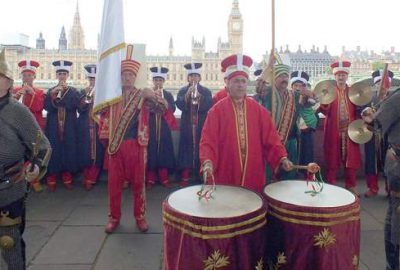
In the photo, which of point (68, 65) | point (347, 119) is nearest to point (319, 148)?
point (347, 119)

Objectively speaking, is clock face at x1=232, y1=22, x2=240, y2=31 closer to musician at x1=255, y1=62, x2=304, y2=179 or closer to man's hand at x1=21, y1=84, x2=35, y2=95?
man's hand at x1=21, y1=84, x2=35, y2=95

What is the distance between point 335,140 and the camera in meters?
5.75

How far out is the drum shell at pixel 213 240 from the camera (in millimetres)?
2350

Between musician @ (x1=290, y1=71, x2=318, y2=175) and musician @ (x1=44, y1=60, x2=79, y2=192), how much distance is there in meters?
3.09

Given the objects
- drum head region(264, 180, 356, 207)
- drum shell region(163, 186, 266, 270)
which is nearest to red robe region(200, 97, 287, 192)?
drum head region(264, 180, 356, 207)

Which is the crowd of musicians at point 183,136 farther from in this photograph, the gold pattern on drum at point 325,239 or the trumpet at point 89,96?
the gold pattern on drum at point 325,239

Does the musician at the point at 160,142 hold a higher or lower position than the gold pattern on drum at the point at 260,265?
higher

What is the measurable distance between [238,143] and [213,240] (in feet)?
4.12

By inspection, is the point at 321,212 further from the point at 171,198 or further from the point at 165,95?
the point at 165,95

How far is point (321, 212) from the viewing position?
2.50 meters

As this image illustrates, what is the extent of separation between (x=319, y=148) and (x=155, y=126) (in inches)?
104

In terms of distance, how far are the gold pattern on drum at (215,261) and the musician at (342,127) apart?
3.79m

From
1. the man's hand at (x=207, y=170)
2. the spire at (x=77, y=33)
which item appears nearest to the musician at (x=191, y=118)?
the man's hand at (x=207, y=170)

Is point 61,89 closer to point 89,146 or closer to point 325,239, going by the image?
point 89,146
